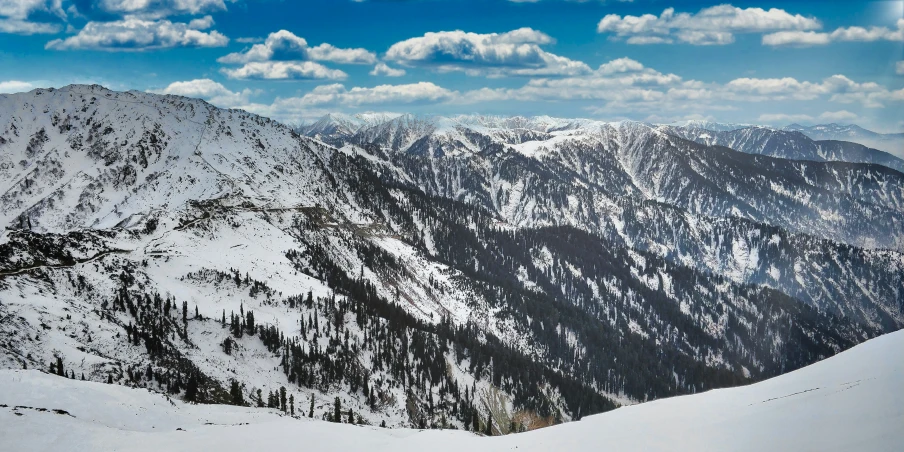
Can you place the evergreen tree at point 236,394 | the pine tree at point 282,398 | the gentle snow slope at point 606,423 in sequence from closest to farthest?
the gentle snow slope at point 606,423, the evergreen tree at point 236,394, the pine tree at point 282,398

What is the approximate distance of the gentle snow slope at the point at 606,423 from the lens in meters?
21.2

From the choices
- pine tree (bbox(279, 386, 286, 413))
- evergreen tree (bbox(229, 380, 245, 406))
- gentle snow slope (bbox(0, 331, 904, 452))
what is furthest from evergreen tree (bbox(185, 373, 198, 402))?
gentle snow slope (bbox(0, 331, 904, 452))

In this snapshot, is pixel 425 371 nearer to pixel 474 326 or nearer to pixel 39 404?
pixel 474 326

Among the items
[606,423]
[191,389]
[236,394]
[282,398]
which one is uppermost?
[606,423]

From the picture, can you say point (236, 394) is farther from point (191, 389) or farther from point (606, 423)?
point (606, 423)

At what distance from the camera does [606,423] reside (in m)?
32.1

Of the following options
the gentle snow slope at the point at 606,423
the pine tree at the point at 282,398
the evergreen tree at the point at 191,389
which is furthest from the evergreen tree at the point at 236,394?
the gentle snow slope at the point at 606,423

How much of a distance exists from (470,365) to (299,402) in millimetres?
70182

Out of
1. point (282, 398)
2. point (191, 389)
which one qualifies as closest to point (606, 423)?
point (191, 389)

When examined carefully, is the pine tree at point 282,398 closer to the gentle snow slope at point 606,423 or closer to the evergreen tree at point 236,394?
the evergreen tree at point 236,394

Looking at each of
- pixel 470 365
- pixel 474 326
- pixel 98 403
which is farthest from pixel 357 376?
pixel 474 326

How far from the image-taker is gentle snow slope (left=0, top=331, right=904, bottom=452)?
21.2 metres

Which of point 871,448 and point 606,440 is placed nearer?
point 871,448

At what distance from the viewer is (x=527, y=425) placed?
472ft
